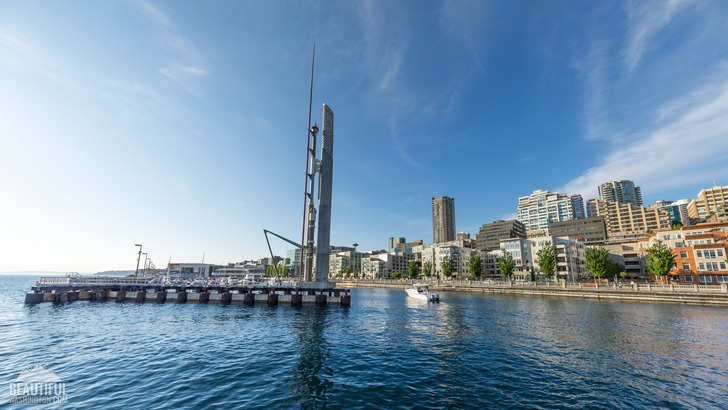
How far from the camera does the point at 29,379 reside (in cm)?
2011

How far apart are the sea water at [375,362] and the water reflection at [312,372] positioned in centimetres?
12

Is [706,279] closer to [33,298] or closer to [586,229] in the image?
[586,229]

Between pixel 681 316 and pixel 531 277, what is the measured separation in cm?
8526

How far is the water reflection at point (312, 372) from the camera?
17.3m

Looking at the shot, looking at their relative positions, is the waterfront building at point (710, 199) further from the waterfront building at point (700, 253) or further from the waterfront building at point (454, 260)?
the waterfront building at point (454, 260)

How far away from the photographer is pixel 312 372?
21953 millimetres

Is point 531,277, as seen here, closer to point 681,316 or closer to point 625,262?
point 625,262

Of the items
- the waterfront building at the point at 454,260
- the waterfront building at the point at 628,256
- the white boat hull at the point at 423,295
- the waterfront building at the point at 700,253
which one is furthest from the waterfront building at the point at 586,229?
the white boat hull at the point at 423,295

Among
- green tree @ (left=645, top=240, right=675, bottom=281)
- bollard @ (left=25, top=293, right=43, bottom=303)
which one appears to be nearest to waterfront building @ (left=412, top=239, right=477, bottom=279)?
green tree @ (left=645, top=240, right=675, bottom=281)

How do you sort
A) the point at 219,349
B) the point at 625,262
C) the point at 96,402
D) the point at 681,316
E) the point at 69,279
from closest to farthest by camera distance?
the point at 96,402 → the point at 219,349 → the point at 681,316 → the point at 69,279 → the point at 625,262

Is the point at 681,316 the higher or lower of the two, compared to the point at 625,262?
lower

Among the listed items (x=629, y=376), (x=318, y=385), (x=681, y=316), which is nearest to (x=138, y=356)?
(x=318, y=385)

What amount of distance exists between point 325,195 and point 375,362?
55.5 metres

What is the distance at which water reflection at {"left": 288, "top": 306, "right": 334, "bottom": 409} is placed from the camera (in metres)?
17.3
